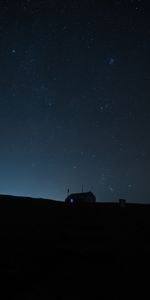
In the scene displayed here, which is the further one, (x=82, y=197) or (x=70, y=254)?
(x=82, y=197)

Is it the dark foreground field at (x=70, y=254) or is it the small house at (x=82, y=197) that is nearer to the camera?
the dark foreground field at (x=70, y=254)

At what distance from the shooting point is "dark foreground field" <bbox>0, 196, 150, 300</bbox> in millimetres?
9969

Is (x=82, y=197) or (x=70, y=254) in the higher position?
(x=82, y=197)

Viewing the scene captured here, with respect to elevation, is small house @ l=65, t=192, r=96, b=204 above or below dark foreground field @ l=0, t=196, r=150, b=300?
above

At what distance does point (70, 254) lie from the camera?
1373 centimetres

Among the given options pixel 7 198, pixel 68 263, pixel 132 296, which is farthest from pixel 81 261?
pixel 7 198

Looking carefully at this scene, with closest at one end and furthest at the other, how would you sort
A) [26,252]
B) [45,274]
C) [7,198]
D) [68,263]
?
[45,274]
[68,263]
[26,252]
[7,198]

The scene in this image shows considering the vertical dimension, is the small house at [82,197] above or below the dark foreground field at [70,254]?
above

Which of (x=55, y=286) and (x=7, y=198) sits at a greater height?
(x=7, y=198)

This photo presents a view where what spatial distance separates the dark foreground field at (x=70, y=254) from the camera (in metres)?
9.97

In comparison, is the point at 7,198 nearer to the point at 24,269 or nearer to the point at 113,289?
the point at 24,269

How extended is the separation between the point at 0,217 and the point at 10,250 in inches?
256

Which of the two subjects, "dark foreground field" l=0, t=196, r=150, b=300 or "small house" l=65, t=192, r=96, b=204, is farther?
"small house" l=65, t=192, r=96, b=204

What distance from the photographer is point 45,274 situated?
1123 cm
